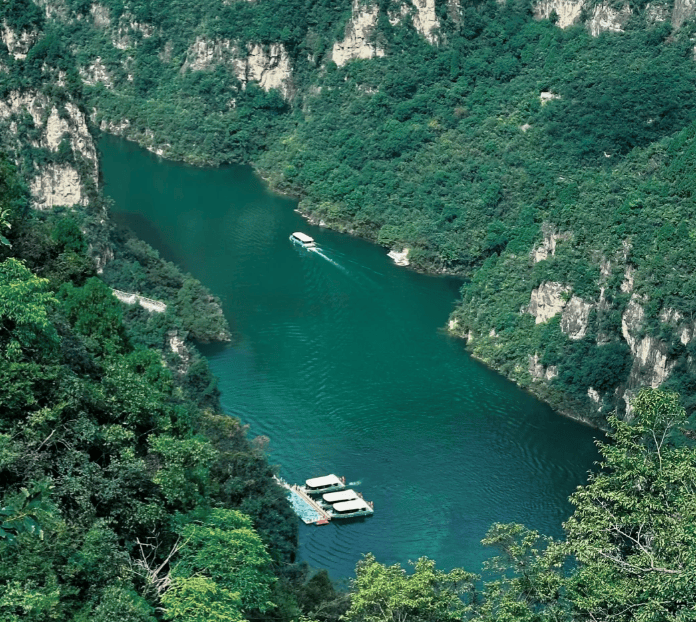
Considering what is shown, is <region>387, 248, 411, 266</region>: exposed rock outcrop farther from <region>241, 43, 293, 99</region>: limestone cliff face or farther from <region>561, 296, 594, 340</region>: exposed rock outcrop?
<region>241, 43, 293, 99</region>: limestone cliff face

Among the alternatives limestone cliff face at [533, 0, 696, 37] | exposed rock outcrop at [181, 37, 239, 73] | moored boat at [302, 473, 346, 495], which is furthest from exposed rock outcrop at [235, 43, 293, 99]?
moored boat at [302, 473, 346, 495]

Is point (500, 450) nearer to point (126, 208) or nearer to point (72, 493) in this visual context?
point (72, 493)

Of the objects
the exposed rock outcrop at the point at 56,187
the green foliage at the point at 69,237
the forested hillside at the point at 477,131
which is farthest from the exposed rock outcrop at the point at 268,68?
the green foliage at the point at 69,237

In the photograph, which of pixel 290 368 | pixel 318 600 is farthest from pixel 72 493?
pixel 290 368

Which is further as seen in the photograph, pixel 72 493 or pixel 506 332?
pixel 506 332

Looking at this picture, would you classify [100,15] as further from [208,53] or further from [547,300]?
[547,300]

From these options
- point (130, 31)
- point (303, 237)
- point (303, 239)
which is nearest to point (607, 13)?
point (303, 237)
